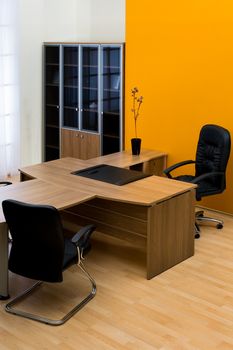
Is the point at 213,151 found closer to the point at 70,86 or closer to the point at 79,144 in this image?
the point at 79,144

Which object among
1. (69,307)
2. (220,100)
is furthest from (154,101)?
(69,307)

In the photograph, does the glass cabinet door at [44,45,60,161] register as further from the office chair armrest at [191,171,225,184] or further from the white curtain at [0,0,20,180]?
the office chair armrest at [191,171,225,184]

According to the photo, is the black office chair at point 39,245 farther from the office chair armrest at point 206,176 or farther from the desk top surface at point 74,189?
the office chair armrest at point 206,176

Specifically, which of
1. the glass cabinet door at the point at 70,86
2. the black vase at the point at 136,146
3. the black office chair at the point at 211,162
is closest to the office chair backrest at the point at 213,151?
the black office chair at the point at 211,162

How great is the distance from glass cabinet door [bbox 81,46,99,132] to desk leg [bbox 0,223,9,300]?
3.66 meters

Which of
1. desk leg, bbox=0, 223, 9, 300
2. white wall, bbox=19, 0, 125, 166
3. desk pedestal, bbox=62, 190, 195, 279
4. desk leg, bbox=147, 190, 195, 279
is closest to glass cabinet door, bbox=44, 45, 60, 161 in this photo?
white wall, bbox=19, 0, 125, 166

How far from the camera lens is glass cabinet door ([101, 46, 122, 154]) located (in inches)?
277

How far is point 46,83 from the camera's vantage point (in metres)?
7.76

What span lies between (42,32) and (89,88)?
1080 millimetres

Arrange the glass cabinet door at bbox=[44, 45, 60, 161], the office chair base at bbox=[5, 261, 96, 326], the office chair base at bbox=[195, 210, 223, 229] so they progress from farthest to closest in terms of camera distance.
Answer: the glass cabinet door at bbox=[44, 45, 60, 161], the office chair base at bbox=[195, 210, 223, 229], the office chair base at bbox=[5, 261, 96, 326]

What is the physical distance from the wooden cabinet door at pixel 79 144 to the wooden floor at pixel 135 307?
259 cm

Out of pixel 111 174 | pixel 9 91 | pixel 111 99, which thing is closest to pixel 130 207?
pixel 111 174

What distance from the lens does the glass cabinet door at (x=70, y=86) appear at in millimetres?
7520

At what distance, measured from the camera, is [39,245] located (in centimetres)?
378
